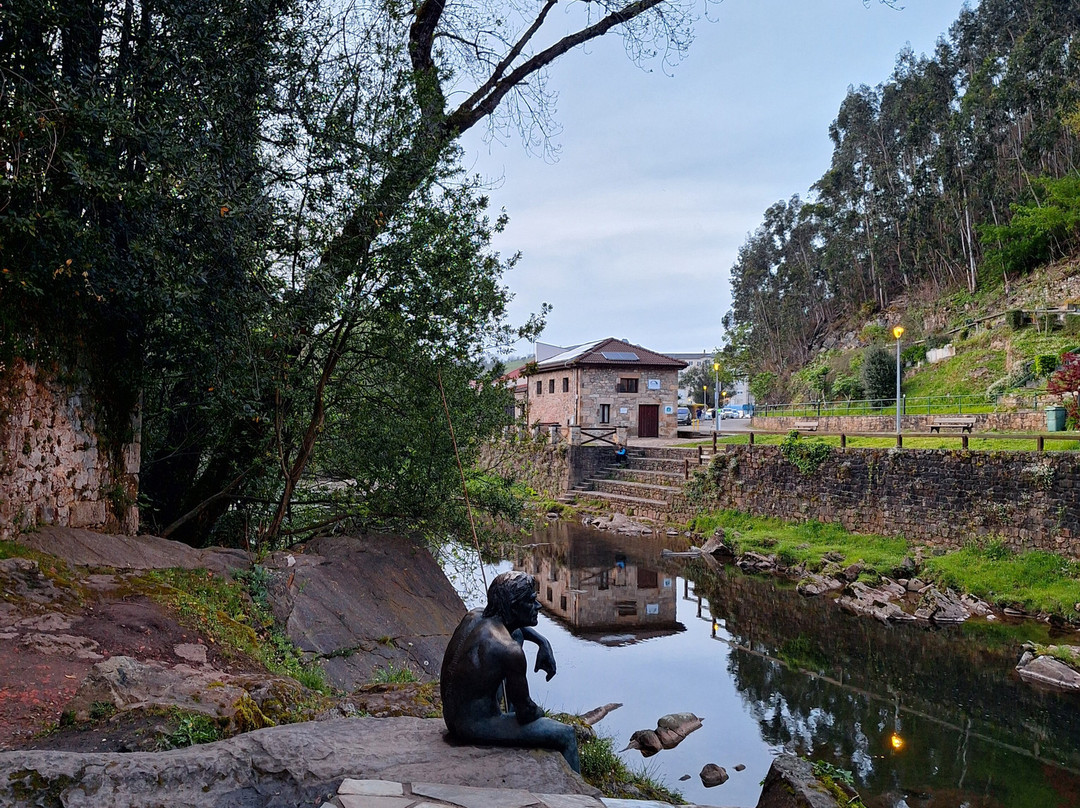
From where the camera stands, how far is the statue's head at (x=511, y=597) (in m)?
3.70

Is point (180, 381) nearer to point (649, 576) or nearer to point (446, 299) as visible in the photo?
point (446, 299)

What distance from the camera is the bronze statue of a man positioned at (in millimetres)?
3547

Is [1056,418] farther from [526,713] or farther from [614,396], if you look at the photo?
[614,396]

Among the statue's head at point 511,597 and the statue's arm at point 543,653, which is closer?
the statue's head at point 511,597

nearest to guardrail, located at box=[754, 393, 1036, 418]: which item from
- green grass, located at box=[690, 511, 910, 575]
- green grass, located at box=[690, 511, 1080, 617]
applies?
green grass, located at box=[690, 511, 910, 575]

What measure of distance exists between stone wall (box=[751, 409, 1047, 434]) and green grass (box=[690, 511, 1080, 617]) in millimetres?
4745

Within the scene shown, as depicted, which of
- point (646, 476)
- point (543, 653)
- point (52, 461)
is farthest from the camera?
point (646, 476)

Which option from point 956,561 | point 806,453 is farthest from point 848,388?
point 956,561

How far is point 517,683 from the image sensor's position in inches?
140

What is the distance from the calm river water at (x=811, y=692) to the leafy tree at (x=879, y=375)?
69.0 ft

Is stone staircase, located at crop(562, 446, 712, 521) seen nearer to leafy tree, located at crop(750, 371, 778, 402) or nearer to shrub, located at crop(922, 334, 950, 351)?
shrub, located at crop(922, 334, 950, 351)

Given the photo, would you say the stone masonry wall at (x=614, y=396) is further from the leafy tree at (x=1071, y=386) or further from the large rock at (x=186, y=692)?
the large rock at (x=186, y=692)

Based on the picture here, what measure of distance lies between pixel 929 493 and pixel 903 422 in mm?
9613

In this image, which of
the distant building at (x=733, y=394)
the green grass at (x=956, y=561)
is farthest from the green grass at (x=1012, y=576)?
the distant building at (x=733, y=394)
